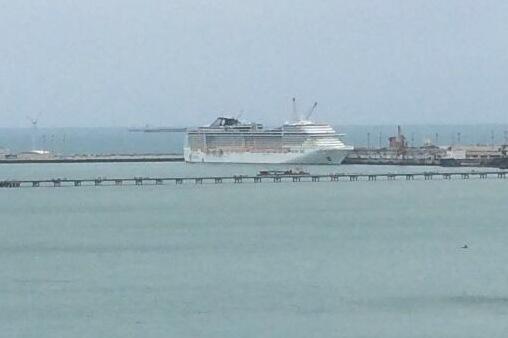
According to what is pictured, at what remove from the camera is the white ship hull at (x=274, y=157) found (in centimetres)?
7525

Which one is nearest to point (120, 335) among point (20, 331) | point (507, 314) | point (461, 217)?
point (20, 331)

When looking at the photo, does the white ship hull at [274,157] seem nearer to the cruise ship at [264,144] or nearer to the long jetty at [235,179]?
the cruise ship at [264,144]

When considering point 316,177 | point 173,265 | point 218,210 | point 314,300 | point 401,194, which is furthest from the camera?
point 316,177

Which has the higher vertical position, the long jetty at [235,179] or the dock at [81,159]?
the long jetty at [235,179]

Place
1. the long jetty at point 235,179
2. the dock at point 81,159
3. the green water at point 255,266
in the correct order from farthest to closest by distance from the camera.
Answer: the dock at point 81,159 → the long jetty at point 235,179 → the green water at point 255,266

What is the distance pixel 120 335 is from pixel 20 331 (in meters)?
1.49

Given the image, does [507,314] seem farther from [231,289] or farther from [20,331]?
[20,331]

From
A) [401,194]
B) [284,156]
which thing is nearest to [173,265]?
[401,194]

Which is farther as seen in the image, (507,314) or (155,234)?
(155,234)

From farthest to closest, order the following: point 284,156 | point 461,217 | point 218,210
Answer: point 284,156 < point 218,210 < point 461,217

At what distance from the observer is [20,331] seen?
72.7 feet

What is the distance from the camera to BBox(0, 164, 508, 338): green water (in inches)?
893

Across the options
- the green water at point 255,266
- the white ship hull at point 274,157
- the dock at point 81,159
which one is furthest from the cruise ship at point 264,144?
the green water at point 255,266

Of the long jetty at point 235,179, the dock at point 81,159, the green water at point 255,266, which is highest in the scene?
the green water at point 255,266
